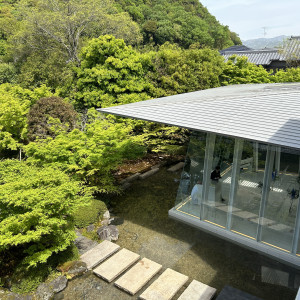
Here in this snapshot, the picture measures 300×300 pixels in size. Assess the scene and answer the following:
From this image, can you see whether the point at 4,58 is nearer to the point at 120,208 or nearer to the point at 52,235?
the point at 120,208

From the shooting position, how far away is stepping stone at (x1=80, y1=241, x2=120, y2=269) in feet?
26.5

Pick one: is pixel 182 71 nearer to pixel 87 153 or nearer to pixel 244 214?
pixel 87 153

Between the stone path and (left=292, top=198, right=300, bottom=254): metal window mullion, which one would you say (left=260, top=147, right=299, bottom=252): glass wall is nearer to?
(left=292, top=198, right=300, bottom=254): metal window mullion

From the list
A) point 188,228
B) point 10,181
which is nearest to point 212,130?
point 188,228

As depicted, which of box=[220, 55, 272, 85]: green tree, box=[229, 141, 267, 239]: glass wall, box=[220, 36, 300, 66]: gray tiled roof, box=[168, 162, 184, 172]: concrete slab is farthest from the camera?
box=[220, 36, 300, 66]: gray tiled roof

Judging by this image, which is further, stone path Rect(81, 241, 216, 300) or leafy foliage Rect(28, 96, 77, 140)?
leafy foliage Rect(28, 96, 77, 140)

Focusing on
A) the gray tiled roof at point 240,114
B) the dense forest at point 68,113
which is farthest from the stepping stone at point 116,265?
the gray tiled roof at point 240,114

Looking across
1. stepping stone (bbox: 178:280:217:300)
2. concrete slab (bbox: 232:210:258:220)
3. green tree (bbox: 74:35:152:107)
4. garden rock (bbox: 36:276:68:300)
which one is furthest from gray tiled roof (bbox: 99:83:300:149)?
green tree (bbox: 74:35:152:107)

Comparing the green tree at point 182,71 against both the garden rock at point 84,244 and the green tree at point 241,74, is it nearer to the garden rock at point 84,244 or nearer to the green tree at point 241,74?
the green tree at point 241,74

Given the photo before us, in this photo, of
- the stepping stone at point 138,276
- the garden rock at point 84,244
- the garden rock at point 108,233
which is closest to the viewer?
the stepping stone at point 138,276

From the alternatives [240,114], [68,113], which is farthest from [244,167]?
[68,113]

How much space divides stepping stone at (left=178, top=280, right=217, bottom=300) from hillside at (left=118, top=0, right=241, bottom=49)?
1648 inches

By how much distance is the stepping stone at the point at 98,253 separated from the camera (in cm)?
808

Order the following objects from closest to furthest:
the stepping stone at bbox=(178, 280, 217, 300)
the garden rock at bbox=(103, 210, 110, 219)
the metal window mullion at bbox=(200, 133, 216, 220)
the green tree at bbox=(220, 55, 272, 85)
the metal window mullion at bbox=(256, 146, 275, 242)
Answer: the stepping stone at bbox=(178, 280, 217, 300) < the metal window mullion at bbox=(256, 146, 275, 242) < the metal window mullion at bbox=(200, 133, 216, 220) < the garden rock at bbox=(103, 210, 110, 219) < the green tree at bbox=(220, 55, 272, 85)
